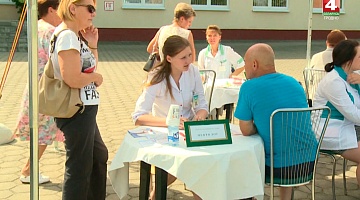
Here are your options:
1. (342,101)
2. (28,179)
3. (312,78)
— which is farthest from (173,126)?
(312,78)

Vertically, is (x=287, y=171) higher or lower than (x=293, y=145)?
lower

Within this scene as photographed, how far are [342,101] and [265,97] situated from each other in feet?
3.11

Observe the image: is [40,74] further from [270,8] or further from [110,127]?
[270,8]

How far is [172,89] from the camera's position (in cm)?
378

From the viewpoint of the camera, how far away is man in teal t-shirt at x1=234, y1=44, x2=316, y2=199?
10.4 ft

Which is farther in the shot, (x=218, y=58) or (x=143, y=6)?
(x=143, y=6)

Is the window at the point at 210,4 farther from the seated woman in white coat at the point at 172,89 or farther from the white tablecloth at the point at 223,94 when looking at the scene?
the seated woman in white coat at the point at 172,89

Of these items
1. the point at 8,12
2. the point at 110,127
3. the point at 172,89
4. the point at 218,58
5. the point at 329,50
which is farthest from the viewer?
the point at 8,12

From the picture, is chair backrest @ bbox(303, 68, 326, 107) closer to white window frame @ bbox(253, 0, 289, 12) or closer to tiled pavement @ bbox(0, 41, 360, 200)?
tiled pavement @ bbox(0, 41, 360, 200)

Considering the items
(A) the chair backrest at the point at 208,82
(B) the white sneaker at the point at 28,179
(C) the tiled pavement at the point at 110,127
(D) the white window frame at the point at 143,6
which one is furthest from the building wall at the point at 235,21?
(B) the white sneaker at the point at 28,179

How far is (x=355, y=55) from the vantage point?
3938 millimetres

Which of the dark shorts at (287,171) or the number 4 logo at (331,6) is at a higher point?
the number 4 logo at (331,6)

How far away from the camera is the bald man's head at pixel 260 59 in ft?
10.6

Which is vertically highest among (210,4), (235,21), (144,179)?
(210,4)
